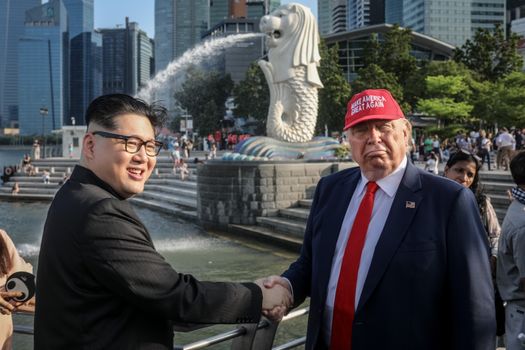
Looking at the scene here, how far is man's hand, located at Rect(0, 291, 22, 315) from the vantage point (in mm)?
2420

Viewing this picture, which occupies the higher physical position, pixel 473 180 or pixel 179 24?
pixel 179 24

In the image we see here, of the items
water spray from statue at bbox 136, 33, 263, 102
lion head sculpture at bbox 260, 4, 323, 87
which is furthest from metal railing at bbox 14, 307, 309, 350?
water spray from statue at bbox 136, 33, 263, 102

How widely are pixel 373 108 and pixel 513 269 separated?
135 cm

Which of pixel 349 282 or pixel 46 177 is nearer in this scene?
pixel 349 282

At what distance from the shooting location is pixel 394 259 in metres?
1.98

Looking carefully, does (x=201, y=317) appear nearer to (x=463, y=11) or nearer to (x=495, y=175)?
(x=495, y=175)

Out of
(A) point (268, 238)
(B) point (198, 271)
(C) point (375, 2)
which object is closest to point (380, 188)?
(B) point (198, 271)

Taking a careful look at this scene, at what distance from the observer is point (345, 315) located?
81.8 inches

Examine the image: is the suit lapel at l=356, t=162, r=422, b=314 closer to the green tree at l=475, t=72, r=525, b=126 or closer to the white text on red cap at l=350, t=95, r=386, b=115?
the white text on red cap at l=350, t=95, r=386, b=115

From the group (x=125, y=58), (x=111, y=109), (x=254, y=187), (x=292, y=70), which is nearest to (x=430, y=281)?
(x=111, y=109)

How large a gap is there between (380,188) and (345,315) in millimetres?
498

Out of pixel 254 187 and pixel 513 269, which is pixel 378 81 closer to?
pixel 254 187

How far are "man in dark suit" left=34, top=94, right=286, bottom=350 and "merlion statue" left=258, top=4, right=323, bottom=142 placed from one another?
41.1 feet

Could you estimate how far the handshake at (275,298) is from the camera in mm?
2059
